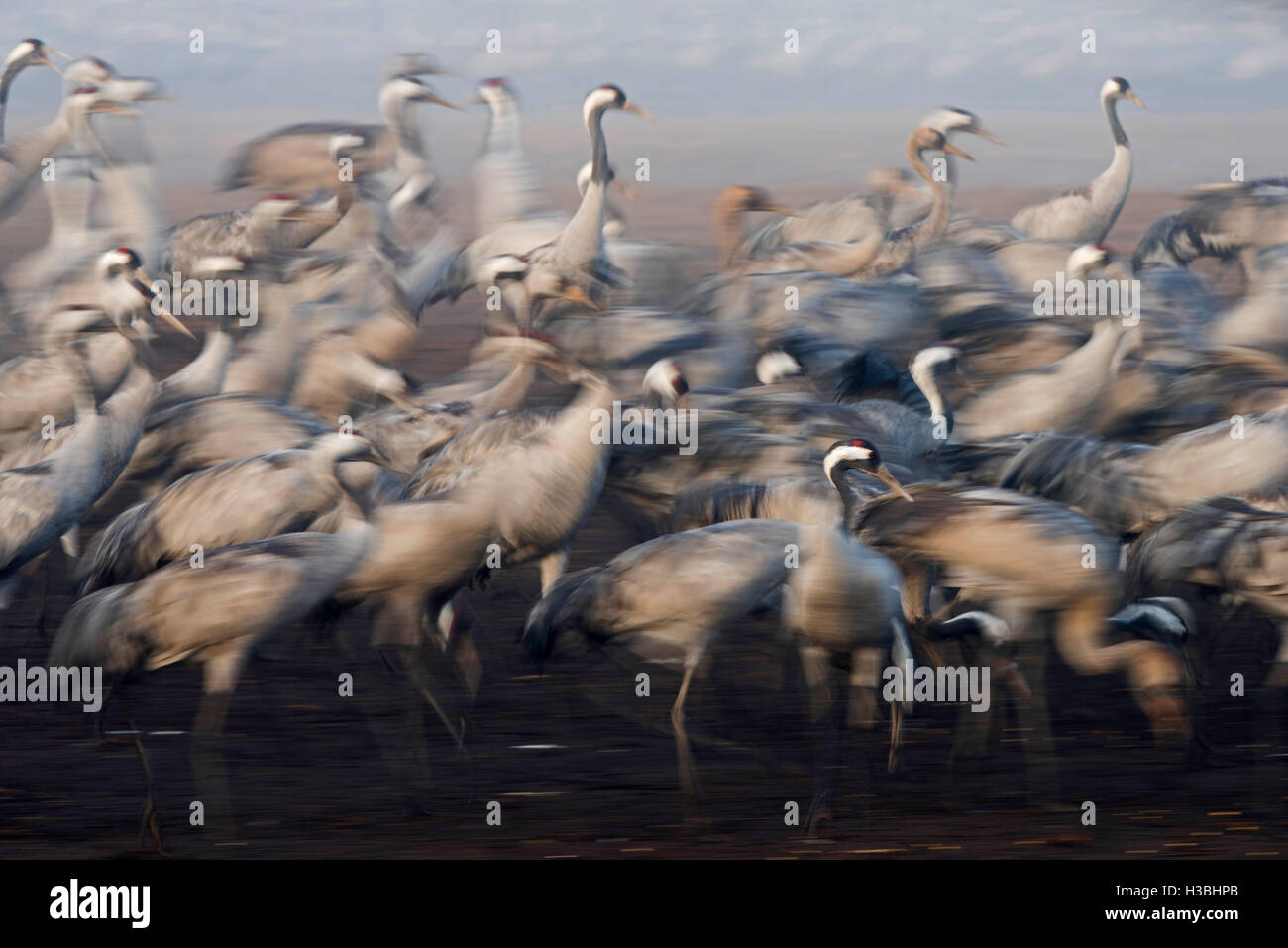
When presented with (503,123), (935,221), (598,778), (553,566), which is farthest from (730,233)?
(598,778)

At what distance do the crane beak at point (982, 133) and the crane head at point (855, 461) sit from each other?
578 centimetres

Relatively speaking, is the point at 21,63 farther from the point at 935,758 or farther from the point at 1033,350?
the point at 935,758

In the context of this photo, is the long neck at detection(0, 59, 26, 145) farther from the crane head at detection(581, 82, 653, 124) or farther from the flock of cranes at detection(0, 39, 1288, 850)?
the crane head at detection(581, 82, 653, 124)

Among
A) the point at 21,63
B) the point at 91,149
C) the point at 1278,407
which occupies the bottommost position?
the point at 1278,407

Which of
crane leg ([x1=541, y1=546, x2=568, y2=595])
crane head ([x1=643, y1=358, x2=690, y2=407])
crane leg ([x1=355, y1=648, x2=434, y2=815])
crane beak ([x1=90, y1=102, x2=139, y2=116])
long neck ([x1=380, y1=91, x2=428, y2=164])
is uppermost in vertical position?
long neck ([x1=380, y1=91, x2=428, y2=164])

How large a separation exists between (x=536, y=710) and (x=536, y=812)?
32.6 inches

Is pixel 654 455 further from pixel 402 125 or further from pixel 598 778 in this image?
pixel 402 125

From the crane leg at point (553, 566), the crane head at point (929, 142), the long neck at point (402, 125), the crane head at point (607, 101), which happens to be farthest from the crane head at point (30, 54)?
the crane leg at point (553, 566)

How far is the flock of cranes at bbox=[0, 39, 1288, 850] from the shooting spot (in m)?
5.02

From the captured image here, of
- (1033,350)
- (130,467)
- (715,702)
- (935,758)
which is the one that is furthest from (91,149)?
(935,758)

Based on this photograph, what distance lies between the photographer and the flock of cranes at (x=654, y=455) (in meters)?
5.02

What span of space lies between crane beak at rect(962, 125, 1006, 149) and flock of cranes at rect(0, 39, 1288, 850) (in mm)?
1200

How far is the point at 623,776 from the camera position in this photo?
5105 mm

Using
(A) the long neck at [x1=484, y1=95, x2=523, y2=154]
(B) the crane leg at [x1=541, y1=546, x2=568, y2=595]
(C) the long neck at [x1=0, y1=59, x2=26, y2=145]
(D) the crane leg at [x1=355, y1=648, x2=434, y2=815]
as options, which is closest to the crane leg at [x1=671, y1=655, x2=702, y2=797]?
(D) the crane leg at [x1=355, y1=648, x2=434, y2=815]
